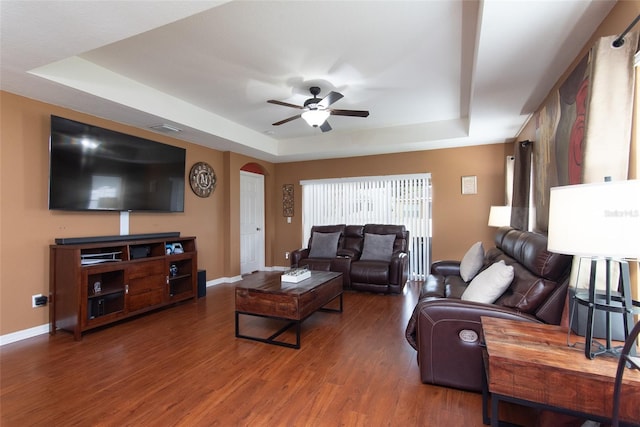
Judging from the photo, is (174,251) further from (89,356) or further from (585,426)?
(585,426)

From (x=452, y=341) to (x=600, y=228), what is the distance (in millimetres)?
1201

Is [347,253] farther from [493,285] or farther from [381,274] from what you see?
[493,285]

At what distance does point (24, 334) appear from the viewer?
2.96 metres

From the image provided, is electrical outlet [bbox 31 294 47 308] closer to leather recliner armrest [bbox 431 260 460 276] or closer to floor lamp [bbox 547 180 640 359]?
floor lamp [bbox 547 180 640 359]

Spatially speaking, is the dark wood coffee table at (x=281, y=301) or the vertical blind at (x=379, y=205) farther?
the vertical blind at (x=379, y=205)

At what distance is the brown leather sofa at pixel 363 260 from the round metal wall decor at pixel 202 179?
1874mm

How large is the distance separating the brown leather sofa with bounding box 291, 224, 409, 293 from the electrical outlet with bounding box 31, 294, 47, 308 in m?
3.19

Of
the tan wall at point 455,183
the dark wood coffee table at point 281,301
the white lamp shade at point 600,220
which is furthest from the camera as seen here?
the tan wall at point 455,183

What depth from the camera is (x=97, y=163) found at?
3363 millimetres

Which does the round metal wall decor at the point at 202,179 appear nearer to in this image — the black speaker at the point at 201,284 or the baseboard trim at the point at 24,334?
the black speaker at the point at 201,284

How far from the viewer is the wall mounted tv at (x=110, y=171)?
10.1 ft

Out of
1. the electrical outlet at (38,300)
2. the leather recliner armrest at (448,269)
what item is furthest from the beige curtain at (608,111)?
the electrical outlet at (38,300)

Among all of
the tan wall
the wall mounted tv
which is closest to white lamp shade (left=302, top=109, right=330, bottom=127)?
the wall mounted tv

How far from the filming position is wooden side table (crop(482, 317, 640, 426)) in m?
1.15
